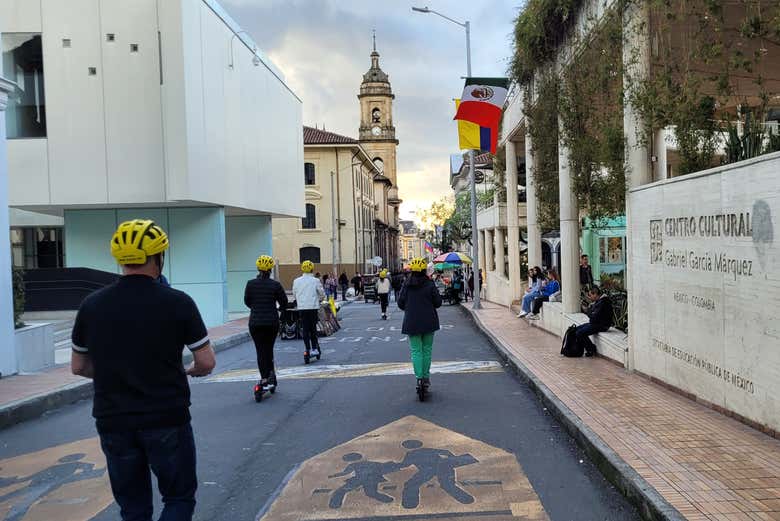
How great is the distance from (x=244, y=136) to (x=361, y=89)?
5872 cm

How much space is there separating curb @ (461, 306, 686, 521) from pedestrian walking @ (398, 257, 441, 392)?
4.92 feet

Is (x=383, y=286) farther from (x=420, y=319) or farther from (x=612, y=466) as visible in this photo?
(x=612, y=466)

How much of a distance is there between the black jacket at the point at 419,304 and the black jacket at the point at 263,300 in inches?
66.9

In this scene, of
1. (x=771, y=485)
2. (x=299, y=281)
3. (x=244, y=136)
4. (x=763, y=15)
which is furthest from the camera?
(x=244, y=136)

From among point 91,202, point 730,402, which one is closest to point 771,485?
point 730,402

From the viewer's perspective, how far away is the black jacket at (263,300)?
Answer: 350 inches

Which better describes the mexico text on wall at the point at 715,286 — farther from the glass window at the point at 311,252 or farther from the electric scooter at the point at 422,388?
the glass window at the point at 311,252

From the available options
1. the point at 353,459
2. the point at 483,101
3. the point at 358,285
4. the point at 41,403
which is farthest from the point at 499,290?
the point at 353,459

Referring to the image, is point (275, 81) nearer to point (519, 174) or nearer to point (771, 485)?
point (519, 174)

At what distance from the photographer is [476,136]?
19719 mm

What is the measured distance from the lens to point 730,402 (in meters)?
6.43

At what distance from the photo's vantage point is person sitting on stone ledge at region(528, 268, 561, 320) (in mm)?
16016

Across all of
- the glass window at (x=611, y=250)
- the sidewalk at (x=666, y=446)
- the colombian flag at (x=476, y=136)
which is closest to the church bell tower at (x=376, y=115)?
the glass window at (x=611, y=250)

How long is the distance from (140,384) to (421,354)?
5.52 meters
